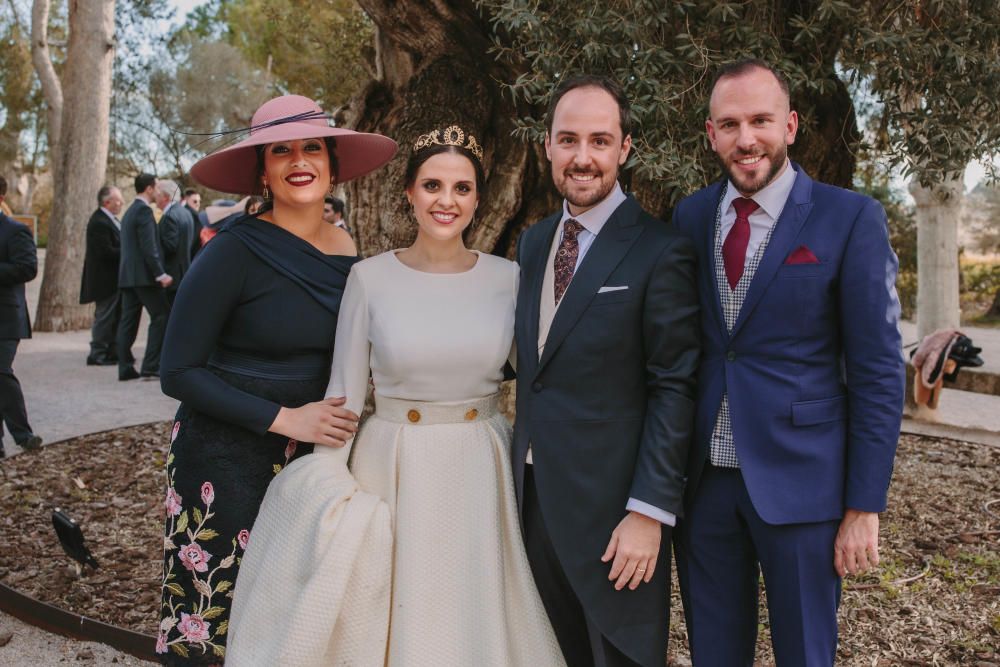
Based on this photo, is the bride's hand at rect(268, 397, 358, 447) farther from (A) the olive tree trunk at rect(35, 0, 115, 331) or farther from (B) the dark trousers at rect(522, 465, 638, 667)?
(A) the olive tree trunk at rect(35, 0, 115, 331)

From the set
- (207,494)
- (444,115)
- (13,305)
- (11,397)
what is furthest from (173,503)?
(11,397)

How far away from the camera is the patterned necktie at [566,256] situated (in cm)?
246

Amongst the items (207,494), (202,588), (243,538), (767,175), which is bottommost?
(202,588)

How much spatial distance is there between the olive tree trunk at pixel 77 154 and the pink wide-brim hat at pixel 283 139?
1195cm

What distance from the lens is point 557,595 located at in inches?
96.3

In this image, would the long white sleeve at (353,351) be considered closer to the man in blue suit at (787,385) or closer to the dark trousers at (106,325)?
the man in blue suit at (787,385)

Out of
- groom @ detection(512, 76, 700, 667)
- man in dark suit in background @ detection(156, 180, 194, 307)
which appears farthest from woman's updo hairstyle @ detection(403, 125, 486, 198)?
man in dark suit in background @ detection(156, 180, 194, 307)

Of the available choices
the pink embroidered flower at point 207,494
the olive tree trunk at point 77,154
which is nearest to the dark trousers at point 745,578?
the pink embroidered flower at point 207,494

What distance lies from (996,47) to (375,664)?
3380 millimetres

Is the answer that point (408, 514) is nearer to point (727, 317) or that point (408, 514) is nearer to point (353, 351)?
point (353, 351)

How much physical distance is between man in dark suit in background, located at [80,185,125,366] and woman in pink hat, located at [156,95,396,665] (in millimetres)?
8841

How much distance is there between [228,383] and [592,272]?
1097mm

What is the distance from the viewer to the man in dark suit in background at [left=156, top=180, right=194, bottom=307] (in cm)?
1023

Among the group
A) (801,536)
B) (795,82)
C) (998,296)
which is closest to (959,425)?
(795,82)
